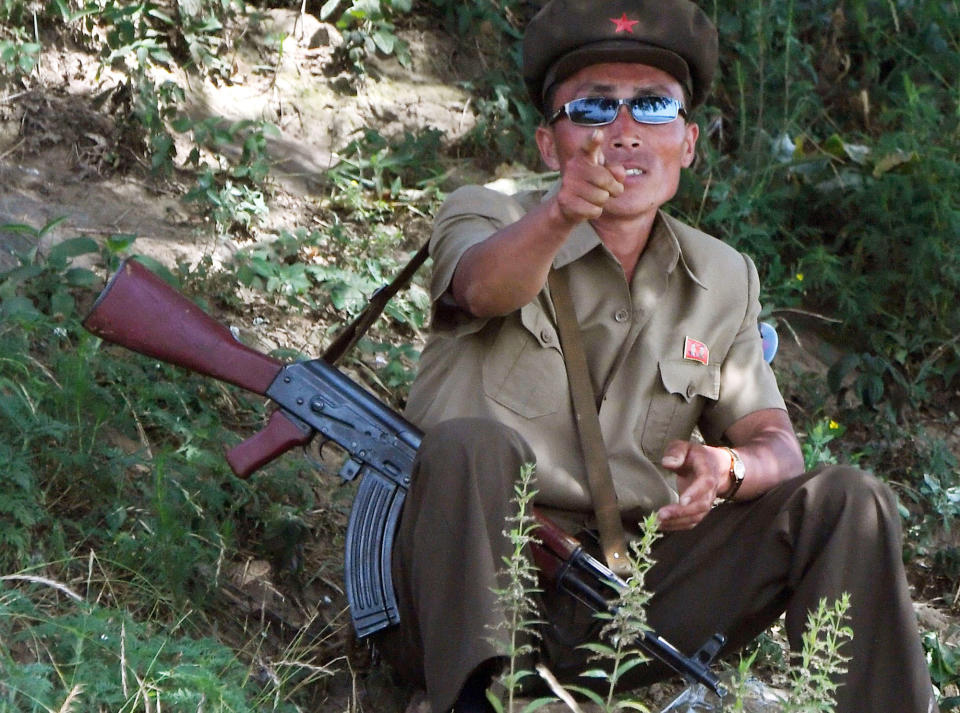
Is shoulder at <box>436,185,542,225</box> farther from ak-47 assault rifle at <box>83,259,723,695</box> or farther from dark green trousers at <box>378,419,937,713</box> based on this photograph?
dark green trousers at <box>378,419,937,713</box>

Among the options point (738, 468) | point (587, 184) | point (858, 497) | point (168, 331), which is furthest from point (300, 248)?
point (858, 497)

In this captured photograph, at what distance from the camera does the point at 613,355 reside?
138 inches

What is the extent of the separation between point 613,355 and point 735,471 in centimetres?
46

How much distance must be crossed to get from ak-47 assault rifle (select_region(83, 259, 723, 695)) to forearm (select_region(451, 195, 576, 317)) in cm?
41

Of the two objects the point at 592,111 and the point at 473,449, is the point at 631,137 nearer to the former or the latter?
the point at 592,111

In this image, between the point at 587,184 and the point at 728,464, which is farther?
the point at 728,464

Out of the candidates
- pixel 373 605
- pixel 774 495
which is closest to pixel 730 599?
pixel 774 495

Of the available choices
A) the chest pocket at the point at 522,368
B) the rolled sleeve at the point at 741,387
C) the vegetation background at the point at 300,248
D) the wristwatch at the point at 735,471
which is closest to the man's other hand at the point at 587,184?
the chest pocket at the point at 522,368

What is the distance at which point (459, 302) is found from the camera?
3246 millimetres

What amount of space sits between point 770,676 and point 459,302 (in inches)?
67.9

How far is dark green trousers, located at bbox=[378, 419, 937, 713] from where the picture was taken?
2836 mm

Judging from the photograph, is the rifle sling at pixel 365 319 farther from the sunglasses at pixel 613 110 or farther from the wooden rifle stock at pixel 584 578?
the wooden rifle stock at pixel 584 578

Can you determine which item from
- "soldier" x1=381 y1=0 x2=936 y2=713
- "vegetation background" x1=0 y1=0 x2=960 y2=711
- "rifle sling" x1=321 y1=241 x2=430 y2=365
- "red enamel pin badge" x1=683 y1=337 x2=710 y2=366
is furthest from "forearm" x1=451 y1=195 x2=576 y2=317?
"vegetation background" x1=0 y1=0 x2=960 y2=711

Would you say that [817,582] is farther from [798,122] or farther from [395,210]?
Answer: [798,122]
